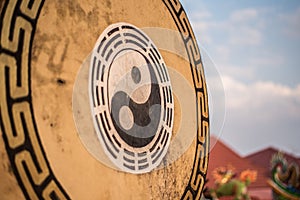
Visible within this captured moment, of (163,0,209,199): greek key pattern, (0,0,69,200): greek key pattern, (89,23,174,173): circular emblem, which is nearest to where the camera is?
(0,0,69,200): greek key pattern

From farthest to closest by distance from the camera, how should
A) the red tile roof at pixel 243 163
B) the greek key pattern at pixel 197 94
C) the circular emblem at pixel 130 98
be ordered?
the red tile roof at pixel 243 163 < the greek key pattern at pixel 197 94 < the circular emblem at pixel 130 98

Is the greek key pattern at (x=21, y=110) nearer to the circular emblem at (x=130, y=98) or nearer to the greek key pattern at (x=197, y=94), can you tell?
the circular emblem at (x=130, y=98)

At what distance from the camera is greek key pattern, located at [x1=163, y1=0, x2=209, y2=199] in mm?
1744

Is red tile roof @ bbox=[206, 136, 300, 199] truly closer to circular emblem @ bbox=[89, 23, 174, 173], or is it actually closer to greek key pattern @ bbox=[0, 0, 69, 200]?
circular emblem @ bbox=[89, 23, 174, 173]

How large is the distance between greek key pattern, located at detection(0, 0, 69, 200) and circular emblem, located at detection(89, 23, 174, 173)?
0.21 meters

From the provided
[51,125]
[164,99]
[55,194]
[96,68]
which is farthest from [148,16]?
[55,194]

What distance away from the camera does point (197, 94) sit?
6.05 ft

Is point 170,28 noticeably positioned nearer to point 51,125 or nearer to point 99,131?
point 99,131

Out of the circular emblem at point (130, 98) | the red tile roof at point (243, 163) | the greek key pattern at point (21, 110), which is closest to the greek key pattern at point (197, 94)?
the circular emblem at point (130, 98)

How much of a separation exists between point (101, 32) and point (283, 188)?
7041mm

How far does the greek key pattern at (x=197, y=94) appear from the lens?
5.72ft

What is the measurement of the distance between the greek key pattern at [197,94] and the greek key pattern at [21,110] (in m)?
0.76

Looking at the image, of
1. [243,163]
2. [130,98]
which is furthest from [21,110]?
[243,163]

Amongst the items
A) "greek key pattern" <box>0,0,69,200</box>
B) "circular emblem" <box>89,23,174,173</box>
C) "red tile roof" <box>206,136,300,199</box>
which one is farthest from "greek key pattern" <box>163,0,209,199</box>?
"red tile roof" <box>206,136,300,199</box>
